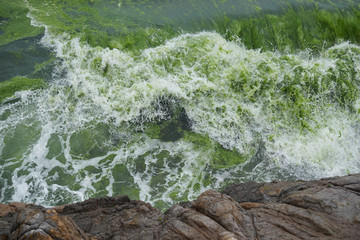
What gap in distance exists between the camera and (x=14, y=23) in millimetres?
13477

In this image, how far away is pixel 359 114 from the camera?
11.1 metres

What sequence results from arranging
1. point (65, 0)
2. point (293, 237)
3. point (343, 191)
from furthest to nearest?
point (65, 0), point (343, 191), point (293, 237)

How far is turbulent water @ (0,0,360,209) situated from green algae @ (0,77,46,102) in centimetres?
4

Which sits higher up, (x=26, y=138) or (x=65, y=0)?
(x=65, y=0)

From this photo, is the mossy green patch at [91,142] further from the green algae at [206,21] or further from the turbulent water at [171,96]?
the green algae at [206,21]

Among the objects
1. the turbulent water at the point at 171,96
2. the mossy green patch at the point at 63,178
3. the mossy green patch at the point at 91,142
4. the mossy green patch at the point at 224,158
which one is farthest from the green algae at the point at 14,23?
the mossy green patch at the point at 224,158

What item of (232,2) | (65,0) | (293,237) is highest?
(232,2)

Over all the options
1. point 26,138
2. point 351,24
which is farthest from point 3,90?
point 351,24

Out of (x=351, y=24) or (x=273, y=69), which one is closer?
(x=273, y=69)

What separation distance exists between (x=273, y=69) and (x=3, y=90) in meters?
10.3

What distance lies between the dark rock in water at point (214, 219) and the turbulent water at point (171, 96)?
2263 mm

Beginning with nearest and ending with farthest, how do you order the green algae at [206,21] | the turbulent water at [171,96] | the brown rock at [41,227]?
1. the brown rock at [41,227]
2. the turbulent water at [171,96]
3. the green algae at [206,21]

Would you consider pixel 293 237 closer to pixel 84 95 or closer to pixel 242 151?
pixel 242 151

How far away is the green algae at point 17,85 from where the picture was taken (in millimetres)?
10781
